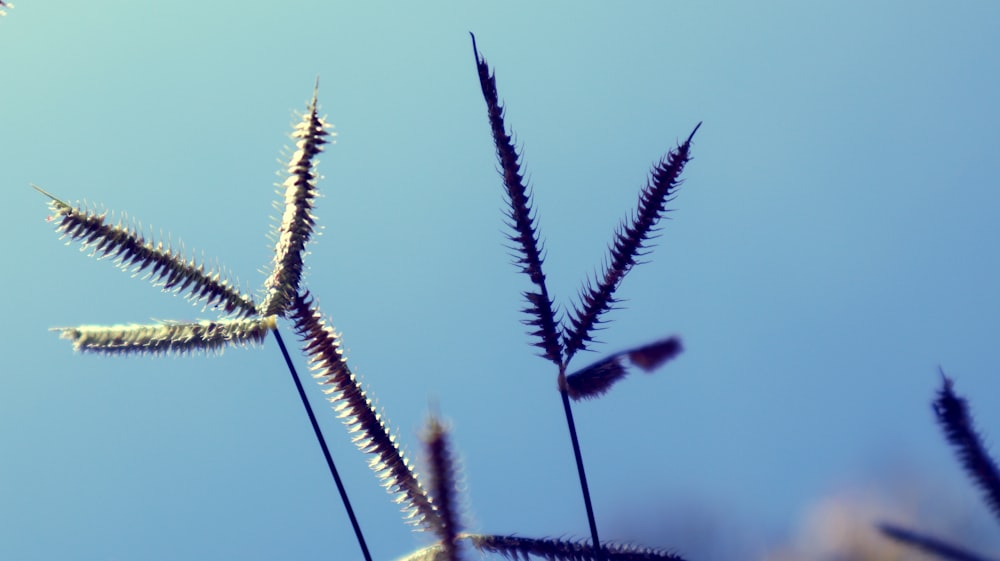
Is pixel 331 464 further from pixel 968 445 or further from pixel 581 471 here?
pixel 968 445

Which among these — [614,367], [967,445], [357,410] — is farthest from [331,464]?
[967,445]

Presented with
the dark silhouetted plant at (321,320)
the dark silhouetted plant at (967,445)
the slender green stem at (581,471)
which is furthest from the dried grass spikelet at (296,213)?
the dark silhouetted plant at (967,445)

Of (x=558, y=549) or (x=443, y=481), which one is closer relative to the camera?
(x=443, y=481)

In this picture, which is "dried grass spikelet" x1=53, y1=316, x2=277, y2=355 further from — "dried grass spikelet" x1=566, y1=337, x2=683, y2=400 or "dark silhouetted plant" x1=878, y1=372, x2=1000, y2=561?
"dark silhouetted plant" x1=878, y1=372, x2=1000, y2=561

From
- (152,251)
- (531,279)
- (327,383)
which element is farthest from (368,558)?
(152,251)

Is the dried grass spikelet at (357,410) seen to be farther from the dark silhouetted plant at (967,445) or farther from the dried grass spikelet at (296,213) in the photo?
the dark silhouetted plant at (967,445)
